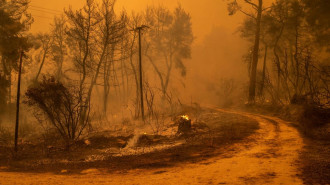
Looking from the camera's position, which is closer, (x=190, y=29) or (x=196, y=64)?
(x=190, y=29)

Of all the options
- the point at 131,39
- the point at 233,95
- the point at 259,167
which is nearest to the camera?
the point at 259,167

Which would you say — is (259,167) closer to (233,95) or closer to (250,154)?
(250,154)

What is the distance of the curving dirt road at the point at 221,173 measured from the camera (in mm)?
6578

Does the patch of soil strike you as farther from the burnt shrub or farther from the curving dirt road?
the burnt shrub

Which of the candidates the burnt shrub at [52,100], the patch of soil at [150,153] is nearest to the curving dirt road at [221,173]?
the patch of soil at [150,153]

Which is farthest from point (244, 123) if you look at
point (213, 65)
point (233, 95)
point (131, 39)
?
point (213, 65)

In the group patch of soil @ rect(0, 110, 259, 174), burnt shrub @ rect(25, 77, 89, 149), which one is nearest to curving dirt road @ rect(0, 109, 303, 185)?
patch of soil @ rect(0, 110, 259, 174)

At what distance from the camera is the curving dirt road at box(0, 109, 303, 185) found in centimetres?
658

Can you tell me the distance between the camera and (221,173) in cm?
709

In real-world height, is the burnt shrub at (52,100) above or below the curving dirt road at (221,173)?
above

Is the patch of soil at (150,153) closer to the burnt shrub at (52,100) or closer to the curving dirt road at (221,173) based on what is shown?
the curving dirt road at (221,173)

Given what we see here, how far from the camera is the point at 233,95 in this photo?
50.1m

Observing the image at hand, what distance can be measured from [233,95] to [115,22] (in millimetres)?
30226

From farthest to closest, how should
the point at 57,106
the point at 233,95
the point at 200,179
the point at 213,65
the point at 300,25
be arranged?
the point at 213,65
the point at 233,95
the point at 300,25
the point at 57,106
the point at 200,179
